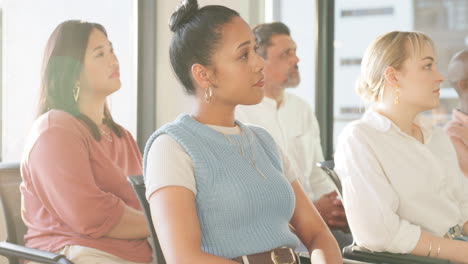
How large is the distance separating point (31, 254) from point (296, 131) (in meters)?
1.83

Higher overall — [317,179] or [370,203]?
[370,203]

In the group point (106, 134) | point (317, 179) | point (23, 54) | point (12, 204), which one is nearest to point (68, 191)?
point (12, 204)

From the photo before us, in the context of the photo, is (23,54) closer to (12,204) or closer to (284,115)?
(12,204)

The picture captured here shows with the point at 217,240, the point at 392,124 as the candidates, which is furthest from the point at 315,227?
the point at 392,124

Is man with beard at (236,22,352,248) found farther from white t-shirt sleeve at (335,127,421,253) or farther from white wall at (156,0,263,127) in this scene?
white t-shirt sleeve at (335,127,421,253)

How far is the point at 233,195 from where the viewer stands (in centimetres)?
165

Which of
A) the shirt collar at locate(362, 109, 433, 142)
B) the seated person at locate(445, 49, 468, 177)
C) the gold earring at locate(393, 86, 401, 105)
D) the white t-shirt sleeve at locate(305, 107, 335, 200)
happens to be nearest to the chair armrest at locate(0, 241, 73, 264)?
the shirt collar at locate(362, 109, 433, 142)

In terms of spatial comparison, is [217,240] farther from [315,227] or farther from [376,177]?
[376,177]

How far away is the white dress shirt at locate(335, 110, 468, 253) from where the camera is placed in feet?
7.06

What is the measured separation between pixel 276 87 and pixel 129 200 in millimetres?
1294

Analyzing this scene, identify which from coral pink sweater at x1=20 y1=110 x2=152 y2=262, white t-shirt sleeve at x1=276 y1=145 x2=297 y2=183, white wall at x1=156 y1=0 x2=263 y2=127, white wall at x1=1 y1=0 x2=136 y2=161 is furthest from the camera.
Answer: white wall at x1=156 y1=0 x2=263 y2=127

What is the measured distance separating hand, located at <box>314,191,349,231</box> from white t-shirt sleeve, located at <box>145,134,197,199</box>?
4.68 ft

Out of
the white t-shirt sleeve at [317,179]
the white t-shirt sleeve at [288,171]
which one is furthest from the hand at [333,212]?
the white t-shirt sleeve at [288,171]

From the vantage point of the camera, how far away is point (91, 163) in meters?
2.35
